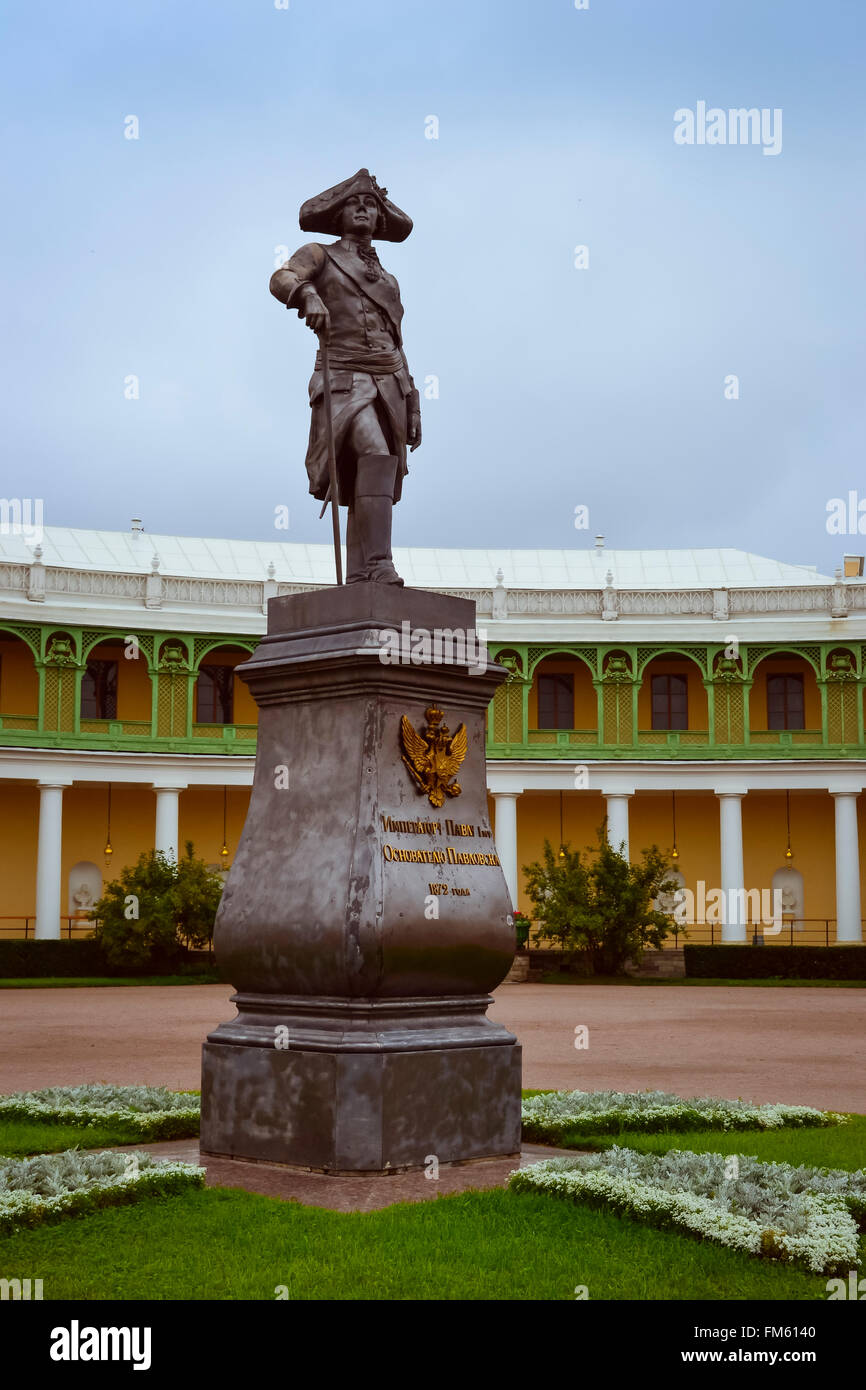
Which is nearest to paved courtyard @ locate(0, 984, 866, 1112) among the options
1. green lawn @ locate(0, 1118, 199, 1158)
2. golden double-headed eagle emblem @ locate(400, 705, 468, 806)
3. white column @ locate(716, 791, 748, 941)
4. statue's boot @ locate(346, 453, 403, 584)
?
green lawn @ locate(0, 1118, 199, 1158)

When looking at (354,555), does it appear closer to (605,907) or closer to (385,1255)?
(385,1255)

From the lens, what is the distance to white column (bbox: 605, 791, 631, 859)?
43.6 meters

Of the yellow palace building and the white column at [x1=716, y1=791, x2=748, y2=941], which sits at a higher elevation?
the yellow palace building

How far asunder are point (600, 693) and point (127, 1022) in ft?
83.9

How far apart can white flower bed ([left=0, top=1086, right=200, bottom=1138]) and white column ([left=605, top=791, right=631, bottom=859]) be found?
33.4m

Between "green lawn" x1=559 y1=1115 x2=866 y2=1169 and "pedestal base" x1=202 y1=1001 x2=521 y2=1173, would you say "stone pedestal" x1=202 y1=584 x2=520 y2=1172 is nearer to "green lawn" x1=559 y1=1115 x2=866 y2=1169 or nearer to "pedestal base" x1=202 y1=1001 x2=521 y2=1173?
"pedestal base" x1=202 y1=1001 x2=521 y2=1173

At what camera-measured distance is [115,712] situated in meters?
46.3

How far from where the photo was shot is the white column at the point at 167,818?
1651 inches

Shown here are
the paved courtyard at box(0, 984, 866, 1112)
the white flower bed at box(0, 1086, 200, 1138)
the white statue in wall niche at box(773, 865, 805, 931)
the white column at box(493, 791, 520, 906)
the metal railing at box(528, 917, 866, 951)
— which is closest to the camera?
the white flower bed at box(0, 1086, 200, 1138)

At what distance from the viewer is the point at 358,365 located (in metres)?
8.88

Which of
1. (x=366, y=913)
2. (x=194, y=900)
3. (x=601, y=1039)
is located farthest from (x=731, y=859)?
(x=366, y=913)

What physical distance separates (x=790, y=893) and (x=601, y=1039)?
96.0ft

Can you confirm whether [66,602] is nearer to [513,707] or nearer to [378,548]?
[513,707]

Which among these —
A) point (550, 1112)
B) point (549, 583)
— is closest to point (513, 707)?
point (549, 583)
